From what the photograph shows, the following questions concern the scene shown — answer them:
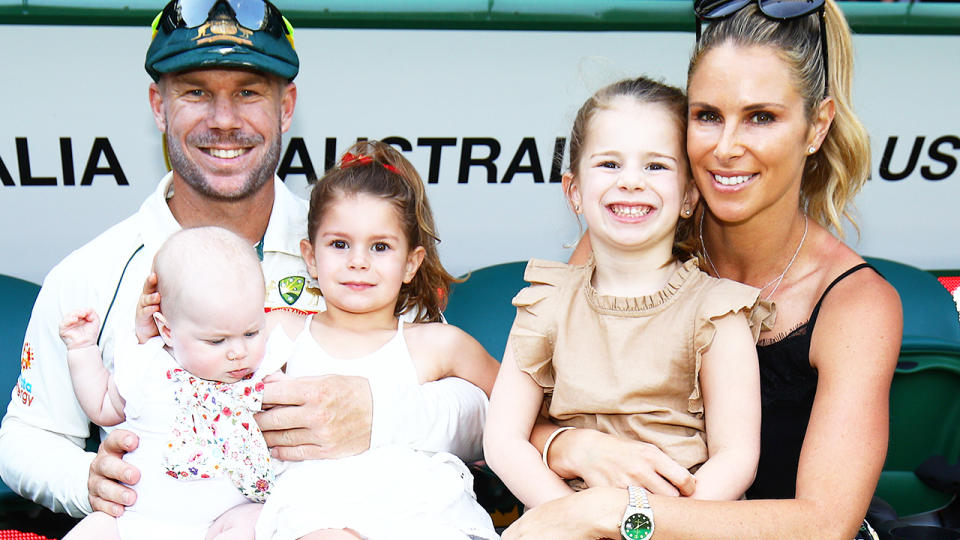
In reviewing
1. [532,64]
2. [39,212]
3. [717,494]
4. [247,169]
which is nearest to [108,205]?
[39,212]

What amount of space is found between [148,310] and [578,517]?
3.54 ft

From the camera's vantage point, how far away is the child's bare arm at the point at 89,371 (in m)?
2.29

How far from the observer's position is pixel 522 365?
2223mm

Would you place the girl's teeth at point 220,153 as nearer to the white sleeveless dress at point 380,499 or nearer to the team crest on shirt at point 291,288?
the team crest on shirt at point 291,288

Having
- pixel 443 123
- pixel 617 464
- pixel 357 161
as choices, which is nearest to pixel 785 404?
pixel 617 464

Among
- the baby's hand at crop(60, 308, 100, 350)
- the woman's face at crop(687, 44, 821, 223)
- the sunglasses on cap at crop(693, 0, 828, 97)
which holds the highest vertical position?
the sunglasses on cap at crop(693, 0, 828, 97)

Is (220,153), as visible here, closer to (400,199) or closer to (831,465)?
(400,199)

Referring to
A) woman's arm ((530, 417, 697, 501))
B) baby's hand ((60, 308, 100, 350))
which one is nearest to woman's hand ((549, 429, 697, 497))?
woman's arm ((530, 417, 697, 501))

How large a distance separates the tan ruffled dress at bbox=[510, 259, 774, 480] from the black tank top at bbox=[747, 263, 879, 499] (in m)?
0.08

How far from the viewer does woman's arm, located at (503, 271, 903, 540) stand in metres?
1.93

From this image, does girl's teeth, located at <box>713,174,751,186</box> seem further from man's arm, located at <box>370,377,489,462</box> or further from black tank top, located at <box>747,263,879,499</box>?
man's arm, located at <box>370,377,489,462</box>

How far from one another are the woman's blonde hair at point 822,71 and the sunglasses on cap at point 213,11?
1.14m

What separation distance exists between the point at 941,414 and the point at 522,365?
1.32m

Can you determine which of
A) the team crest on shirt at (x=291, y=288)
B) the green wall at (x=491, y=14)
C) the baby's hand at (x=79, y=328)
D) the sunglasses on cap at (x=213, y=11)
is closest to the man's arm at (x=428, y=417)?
the team crest on shirt at (x=291, y=288)
